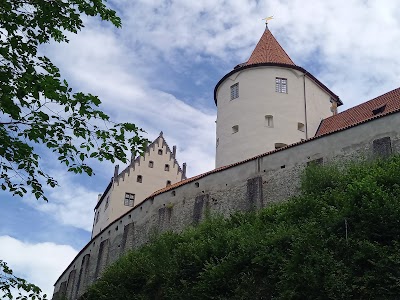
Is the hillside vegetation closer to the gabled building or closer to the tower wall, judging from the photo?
the tower wall

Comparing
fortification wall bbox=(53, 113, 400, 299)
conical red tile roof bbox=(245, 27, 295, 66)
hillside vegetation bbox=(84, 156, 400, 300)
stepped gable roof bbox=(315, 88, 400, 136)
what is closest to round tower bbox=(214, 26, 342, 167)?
conical red tile roof bbox=(245, 27, 295, 66)

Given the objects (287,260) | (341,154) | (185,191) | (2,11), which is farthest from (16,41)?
(185,191)

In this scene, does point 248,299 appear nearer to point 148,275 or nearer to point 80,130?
point 148,275

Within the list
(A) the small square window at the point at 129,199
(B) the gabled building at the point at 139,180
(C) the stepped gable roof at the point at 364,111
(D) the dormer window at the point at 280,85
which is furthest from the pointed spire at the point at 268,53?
(A) the small square window at the point at 129,199

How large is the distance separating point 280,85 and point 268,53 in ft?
10.3

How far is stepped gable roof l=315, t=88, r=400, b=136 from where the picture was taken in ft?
93.7

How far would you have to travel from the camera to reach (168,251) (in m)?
22.6

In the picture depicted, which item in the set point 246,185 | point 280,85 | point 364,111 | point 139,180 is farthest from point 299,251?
point 139,180

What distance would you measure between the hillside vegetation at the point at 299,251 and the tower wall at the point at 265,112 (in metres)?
9.74

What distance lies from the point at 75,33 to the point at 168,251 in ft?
48.5

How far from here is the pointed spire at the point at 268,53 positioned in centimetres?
3538

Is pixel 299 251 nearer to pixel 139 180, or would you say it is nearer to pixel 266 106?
pixel 266 106

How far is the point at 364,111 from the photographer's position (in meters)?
30.1

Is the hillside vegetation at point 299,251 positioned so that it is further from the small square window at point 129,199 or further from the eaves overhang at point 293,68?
the small square window at point 129,199
